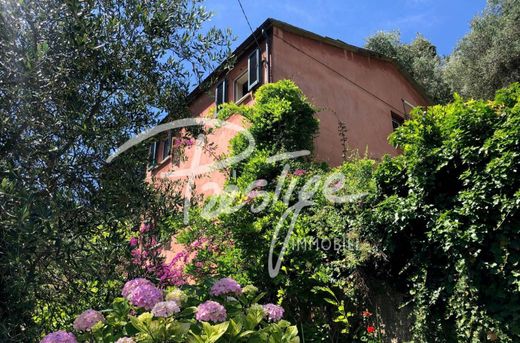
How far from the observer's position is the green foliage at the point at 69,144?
310cm

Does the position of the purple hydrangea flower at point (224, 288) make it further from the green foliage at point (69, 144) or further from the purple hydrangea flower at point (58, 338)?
the purple hydrangea flower at point (58, 338)

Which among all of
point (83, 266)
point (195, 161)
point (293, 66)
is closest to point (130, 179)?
point (83, 266)

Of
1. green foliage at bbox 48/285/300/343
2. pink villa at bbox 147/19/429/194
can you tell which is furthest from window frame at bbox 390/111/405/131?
green foliage at bbox 48/285/300/343

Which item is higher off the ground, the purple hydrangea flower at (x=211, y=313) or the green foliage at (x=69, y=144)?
the green foliage at (x=69, y=144)

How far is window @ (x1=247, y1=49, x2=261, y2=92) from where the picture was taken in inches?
447

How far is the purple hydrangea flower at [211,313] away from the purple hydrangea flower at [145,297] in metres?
0.34

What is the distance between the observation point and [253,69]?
11695 millimetres

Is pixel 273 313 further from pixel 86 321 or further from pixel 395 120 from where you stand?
pixel 395 120

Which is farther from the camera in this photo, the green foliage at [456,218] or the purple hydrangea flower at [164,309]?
the green foliage at [456,218]

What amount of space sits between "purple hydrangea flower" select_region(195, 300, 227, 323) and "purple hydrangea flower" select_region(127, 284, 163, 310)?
34cm

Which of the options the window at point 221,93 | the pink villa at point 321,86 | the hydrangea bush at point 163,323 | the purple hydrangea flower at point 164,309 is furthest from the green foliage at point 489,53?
the purple hydrangea flower at point 164,309

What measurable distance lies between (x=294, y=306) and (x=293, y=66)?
7.38m

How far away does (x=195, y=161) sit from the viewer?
35.3 feet

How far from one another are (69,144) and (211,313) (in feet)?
5.96
